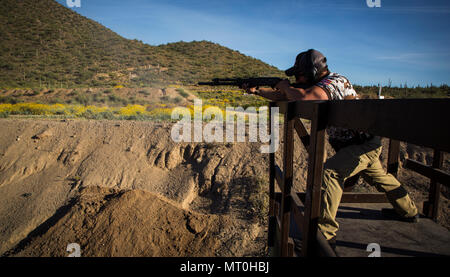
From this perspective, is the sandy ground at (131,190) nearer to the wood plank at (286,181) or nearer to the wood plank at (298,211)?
Result: the wood plank at (286,181)

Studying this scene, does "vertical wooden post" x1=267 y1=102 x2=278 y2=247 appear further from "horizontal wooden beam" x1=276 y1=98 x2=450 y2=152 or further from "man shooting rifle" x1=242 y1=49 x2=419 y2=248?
"horizontal wooden beam" x1=276 y1=98 x2=450 y2=152

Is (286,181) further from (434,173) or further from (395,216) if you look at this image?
(434,173)

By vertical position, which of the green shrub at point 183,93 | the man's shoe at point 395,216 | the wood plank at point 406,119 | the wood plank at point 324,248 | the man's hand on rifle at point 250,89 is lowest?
the man's shoe at point 395,216

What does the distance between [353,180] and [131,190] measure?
4.79 metres

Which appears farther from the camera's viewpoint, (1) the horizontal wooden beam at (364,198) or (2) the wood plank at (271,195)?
(2) the wood plank at (271,195)

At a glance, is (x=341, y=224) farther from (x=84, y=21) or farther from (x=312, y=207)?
(x=84, y=21)

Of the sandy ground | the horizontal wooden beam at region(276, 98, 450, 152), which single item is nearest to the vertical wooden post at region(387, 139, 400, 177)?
the horizontal wooden beam at region(276, 98, 450, 152)

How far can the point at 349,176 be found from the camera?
2277mm

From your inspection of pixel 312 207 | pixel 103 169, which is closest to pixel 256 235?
pixel 312 207

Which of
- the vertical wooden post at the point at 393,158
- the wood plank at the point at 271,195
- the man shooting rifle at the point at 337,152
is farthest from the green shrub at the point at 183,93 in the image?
the vertical wooden post at the point at 393,158

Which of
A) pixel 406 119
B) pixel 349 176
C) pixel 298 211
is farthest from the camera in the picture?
pixel 349 176

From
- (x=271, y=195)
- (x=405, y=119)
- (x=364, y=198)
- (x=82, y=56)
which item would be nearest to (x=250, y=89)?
(x=271, y=195)

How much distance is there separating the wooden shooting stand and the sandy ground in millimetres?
1956

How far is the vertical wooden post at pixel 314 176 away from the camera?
1518 mm
